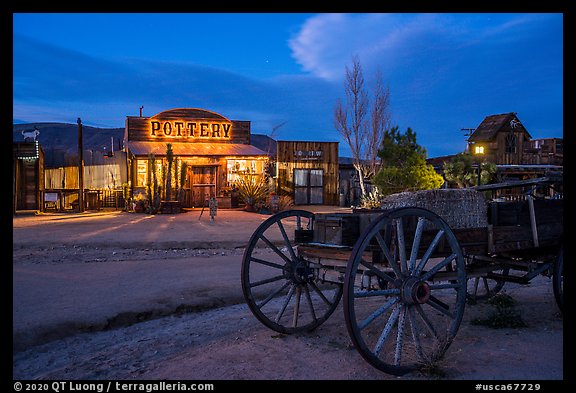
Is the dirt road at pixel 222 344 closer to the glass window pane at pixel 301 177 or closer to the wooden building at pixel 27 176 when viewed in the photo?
the wooden building at pixel 27 176

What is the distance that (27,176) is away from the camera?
23.3 meters

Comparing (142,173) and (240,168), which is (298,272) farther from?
(240,168)

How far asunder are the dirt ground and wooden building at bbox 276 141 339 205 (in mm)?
20655

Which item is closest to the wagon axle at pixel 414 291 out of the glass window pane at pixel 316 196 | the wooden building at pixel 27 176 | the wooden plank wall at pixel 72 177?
the wooden building at pixel 27 176

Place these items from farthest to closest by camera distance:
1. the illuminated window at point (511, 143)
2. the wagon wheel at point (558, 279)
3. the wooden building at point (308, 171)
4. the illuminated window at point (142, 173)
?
the illuminated window at point (511, 143), the wooden building at point (308, 171), the illuminated window at point (142, 173), the wagon wheel at point (558, 279)

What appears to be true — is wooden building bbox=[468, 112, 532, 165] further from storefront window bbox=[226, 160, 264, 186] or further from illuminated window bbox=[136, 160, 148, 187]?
illuminated window bbox=[136, 160, 148, 187]

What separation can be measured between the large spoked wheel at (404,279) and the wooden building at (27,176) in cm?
2111

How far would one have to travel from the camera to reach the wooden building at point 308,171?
27038 mm

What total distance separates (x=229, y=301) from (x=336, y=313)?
5.46ft

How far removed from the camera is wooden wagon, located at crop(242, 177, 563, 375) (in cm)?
414

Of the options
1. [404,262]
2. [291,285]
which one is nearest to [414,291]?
[404,262]

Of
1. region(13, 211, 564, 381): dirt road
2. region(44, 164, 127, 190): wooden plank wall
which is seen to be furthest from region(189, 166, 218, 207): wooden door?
region(13, 211, 564, 381): dirt road

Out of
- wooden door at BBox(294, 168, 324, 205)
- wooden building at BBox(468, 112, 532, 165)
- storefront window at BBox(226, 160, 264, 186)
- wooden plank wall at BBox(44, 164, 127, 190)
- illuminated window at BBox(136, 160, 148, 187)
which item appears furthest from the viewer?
wooden building at BBox(468, 112, 532, 165)
